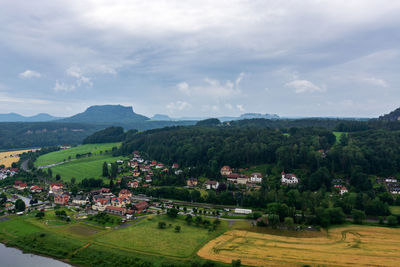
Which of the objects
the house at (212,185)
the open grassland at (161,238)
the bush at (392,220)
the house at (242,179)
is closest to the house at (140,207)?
the open grassland at (161,238)

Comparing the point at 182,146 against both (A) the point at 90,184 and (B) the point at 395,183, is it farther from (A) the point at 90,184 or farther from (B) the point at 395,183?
(B) the point at 395,183

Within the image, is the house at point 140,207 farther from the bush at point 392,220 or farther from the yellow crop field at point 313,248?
the bush at point 392,220

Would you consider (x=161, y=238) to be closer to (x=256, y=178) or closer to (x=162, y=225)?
(x=162, y=225)

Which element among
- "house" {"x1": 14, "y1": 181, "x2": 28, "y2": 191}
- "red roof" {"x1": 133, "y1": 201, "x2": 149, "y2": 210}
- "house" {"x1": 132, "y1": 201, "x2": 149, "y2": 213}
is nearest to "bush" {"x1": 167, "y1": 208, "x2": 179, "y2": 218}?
"house" {"x1": 132, "y1": 201, "x2": 149, "y2": 213}

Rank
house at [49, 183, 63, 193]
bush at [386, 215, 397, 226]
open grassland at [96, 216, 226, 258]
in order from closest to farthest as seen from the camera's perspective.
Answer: open grassland at [96, 216, 226, 258], bush at [386, 215, 397, 226], house at [49, 183, 63, 193]

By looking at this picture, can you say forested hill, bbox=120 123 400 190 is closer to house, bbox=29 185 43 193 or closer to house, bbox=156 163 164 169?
house, bbox=156 163 164 169

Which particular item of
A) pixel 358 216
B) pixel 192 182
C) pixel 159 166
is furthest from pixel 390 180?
pixel 159 166
